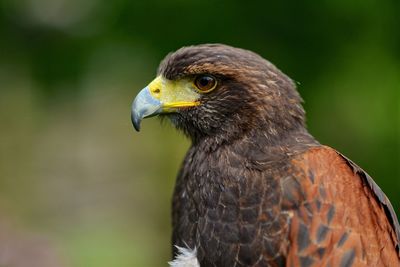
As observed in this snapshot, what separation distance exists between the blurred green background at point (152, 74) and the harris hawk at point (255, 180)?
1.01 meters

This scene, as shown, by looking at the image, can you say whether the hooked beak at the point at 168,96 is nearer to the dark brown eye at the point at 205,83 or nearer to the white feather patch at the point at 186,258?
the dark brown eye at the point at 205,83

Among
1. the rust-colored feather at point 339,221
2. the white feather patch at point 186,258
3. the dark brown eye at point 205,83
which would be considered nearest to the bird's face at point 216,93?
the dark brown eye at point 205,83

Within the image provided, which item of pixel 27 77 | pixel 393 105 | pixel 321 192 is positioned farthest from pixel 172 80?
pixel 27 77

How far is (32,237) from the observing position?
257 inches

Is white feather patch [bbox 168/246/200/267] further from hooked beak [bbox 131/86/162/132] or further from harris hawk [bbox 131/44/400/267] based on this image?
hooked beak [bbox 131/86/162/132]

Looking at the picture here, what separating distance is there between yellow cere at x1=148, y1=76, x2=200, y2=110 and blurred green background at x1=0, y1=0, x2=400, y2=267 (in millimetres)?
941

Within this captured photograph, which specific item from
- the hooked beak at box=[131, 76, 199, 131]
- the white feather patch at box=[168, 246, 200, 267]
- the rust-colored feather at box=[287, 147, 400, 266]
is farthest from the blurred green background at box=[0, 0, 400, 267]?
the rust-colored feather at box=[287, 147, 400, 266]

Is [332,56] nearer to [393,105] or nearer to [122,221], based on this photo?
[393,105]

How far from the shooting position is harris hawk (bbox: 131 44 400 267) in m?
4.23

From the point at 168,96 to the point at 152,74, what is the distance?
2.96 meters

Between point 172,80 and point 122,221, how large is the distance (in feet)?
18.2

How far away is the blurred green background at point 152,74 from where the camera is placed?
7.16 metres

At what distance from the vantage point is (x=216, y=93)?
4.68m

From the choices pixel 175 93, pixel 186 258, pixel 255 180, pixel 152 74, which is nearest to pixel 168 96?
pixel 175 93
